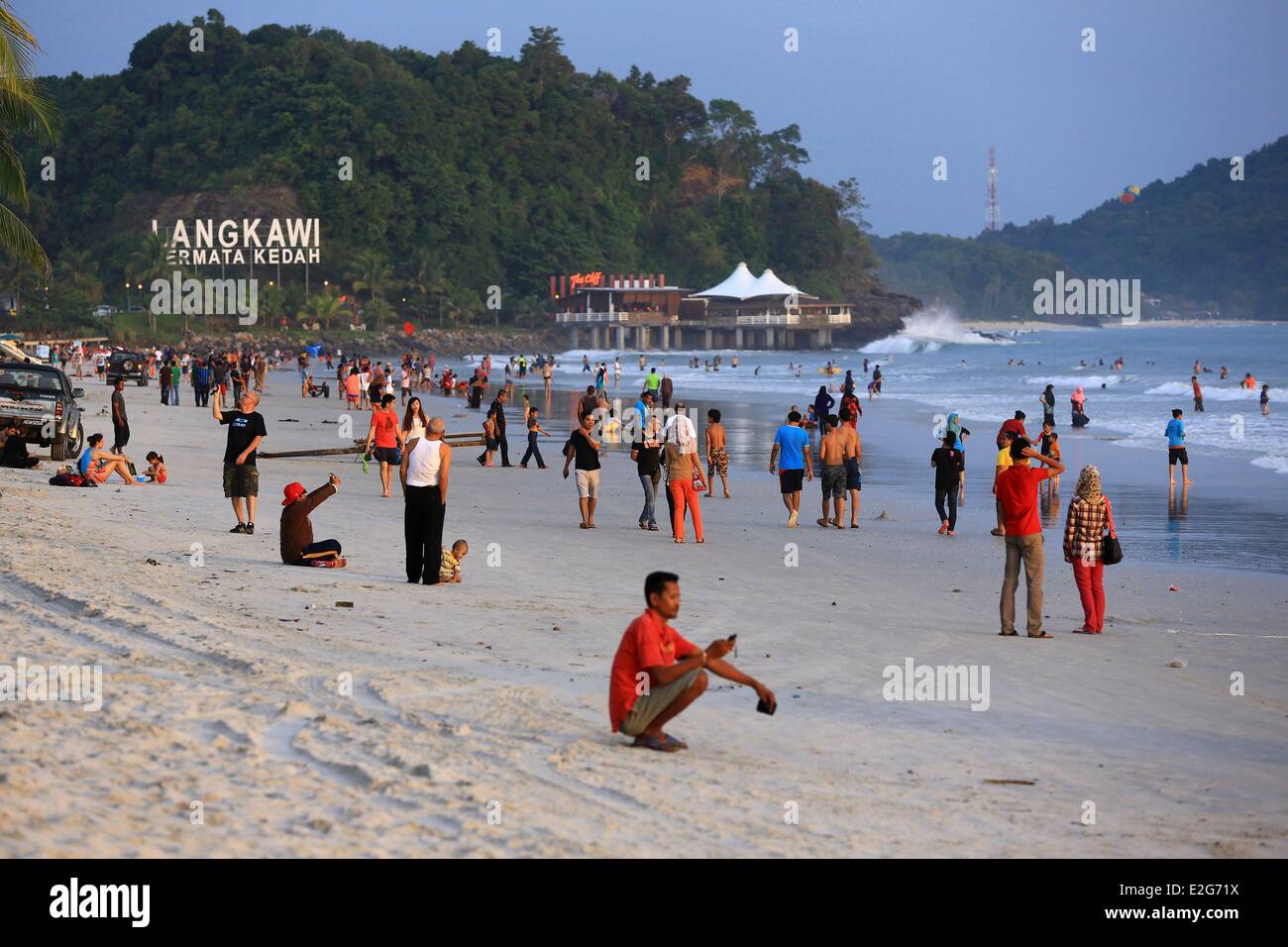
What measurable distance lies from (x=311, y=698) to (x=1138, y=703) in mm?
4885

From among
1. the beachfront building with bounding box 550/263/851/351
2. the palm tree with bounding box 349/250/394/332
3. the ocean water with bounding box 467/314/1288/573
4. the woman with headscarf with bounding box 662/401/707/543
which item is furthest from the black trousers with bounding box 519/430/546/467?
the beachfront building with bounding box 550/263/851/351

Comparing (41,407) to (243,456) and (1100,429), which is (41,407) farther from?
(1100,429)

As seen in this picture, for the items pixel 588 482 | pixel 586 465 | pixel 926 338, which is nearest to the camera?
pixel 586 465

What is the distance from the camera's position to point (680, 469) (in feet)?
50.8

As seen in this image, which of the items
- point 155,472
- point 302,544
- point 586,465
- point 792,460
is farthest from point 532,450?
point 302,544

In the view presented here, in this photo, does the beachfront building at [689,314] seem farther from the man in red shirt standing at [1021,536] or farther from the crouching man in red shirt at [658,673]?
the crouching man in red shirt at [658,673]

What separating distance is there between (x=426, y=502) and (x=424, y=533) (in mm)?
294

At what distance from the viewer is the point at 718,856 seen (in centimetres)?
557

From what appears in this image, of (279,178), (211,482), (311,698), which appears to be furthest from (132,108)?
(311,698)

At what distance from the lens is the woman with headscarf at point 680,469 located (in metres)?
15.3

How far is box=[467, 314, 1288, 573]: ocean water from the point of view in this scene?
58.9ft

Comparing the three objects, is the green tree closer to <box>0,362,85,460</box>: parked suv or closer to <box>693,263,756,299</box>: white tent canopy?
<box>693,263,756,299</box>: white tent canopy

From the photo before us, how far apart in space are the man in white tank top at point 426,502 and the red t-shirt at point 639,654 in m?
4.71
